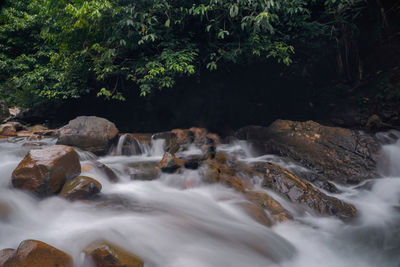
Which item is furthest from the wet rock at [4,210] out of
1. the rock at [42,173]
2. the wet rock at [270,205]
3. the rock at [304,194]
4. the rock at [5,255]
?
the rock at [304,194]

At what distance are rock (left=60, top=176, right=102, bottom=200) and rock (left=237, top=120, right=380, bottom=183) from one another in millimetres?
4794

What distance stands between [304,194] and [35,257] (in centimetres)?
→ 407

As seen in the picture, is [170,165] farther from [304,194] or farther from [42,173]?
[304,194]

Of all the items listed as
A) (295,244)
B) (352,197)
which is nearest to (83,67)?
(295,244)

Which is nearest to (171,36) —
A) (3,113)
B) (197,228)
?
(197,228)

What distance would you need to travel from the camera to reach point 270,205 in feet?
13.2

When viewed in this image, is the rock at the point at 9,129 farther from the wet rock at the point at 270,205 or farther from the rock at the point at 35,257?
the wet rock at the point at 270,205

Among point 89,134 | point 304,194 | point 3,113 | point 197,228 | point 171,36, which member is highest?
point 171,36

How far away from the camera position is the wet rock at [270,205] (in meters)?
3.83

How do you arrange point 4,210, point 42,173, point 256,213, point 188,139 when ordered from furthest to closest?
point 188,139 < point 256,213 < point 42,173 < point 4,210

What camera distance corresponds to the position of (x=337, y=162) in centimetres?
575

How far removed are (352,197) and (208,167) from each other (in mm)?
3034

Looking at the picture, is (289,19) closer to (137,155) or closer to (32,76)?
(137,155)

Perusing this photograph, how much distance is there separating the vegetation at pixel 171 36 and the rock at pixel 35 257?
16.8ft
